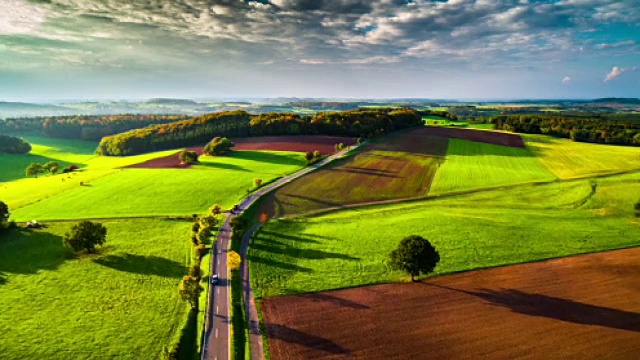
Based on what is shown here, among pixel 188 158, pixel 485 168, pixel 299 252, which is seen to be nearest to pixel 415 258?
pixel 299 252

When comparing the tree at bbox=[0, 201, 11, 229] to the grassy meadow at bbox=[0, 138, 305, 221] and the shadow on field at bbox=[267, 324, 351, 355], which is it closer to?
the grassy meadow at bbox=[0, 138, 305, 221]

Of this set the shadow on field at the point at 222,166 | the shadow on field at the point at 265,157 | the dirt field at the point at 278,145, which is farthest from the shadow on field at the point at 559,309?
the dirt field at the point at 278,145

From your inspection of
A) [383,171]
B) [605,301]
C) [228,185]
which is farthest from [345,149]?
[605,301]

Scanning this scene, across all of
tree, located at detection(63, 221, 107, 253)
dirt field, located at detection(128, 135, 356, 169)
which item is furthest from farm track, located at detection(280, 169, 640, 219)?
dirt field, located at detection(128, 135, 356, 169)

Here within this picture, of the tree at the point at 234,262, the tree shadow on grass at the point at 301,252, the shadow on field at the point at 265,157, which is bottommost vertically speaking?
the tree shadow on grass at the point at 301,252

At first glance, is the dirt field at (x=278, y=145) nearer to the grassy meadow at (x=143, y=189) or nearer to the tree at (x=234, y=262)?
the grassy meadow at (x=143, y=189)

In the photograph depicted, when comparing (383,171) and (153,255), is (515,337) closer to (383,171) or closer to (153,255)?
(153,255)
